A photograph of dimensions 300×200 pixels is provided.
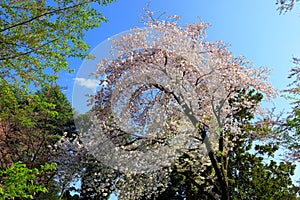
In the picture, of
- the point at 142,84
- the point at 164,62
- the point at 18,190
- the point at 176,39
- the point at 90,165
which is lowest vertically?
the point at 18,190

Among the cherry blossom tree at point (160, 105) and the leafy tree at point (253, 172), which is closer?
the cherry blossom tree at point (160, 105)

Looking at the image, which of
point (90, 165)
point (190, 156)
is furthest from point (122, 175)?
point (190, 156)

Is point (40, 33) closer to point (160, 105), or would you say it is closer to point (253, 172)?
point (160, 105)

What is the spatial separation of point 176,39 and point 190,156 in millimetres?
4037

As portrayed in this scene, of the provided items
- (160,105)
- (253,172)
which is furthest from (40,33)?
(253,172)

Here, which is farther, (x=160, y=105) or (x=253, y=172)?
(x=253, y=172)

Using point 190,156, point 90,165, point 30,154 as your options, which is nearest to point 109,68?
point 90,165

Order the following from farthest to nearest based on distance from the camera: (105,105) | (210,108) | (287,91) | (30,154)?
(30,154)
(210,108)
(105,105)
(287,91)

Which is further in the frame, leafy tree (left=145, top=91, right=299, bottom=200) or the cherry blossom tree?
leafy tree (left=145, top=91, right=299, bottom=200)

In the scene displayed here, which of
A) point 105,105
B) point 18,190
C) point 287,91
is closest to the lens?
point 18,190

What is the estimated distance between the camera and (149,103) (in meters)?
10.5

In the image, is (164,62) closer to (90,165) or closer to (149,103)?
(149,103)

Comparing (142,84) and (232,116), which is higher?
(232,116)

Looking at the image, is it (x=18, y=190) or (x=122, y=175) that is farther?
(x=122, y=175)
